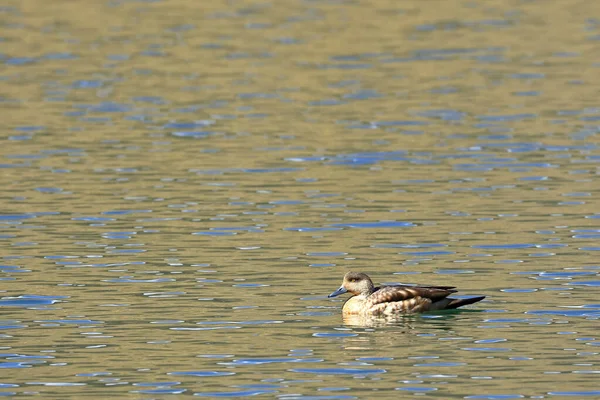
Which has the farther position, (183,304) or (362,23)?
(362,23)

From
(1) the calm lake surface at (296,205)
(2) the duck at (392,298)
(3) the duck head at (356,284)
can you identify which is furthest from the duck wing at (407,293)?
(1) the calm lake surface at (296,205)

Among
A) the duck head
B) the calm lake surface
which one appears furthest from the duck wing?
the calm lake surface

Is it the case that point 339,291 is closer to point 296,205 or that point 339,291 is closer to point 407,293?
point 407,293

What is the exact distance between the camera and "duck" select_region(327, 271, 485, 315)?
1802cm

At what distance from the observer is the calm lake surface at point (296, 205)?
16.0 meters

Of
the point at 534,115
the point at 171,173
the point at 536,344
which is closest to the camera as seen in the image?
the point at 536,344

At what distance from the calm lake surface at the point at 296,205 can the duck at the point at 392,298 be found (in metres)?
0.19

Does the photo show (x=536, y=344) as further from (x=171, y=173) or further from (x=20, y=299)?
(x=171, y=173)

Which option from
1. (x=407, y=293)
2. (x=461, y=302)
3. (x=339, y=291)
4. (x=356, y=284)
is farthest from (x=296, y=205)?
(x=461, y=302)

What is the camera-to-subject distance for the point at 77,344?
16906 millimetres

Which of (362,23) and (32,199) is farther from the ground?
(362,23)

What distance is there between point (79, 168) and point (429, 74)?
46.0 feet

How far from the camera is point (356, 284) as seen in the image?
1830 cm

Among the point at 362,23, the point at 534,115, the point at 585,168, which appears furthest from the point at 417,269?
the point at 362,23
